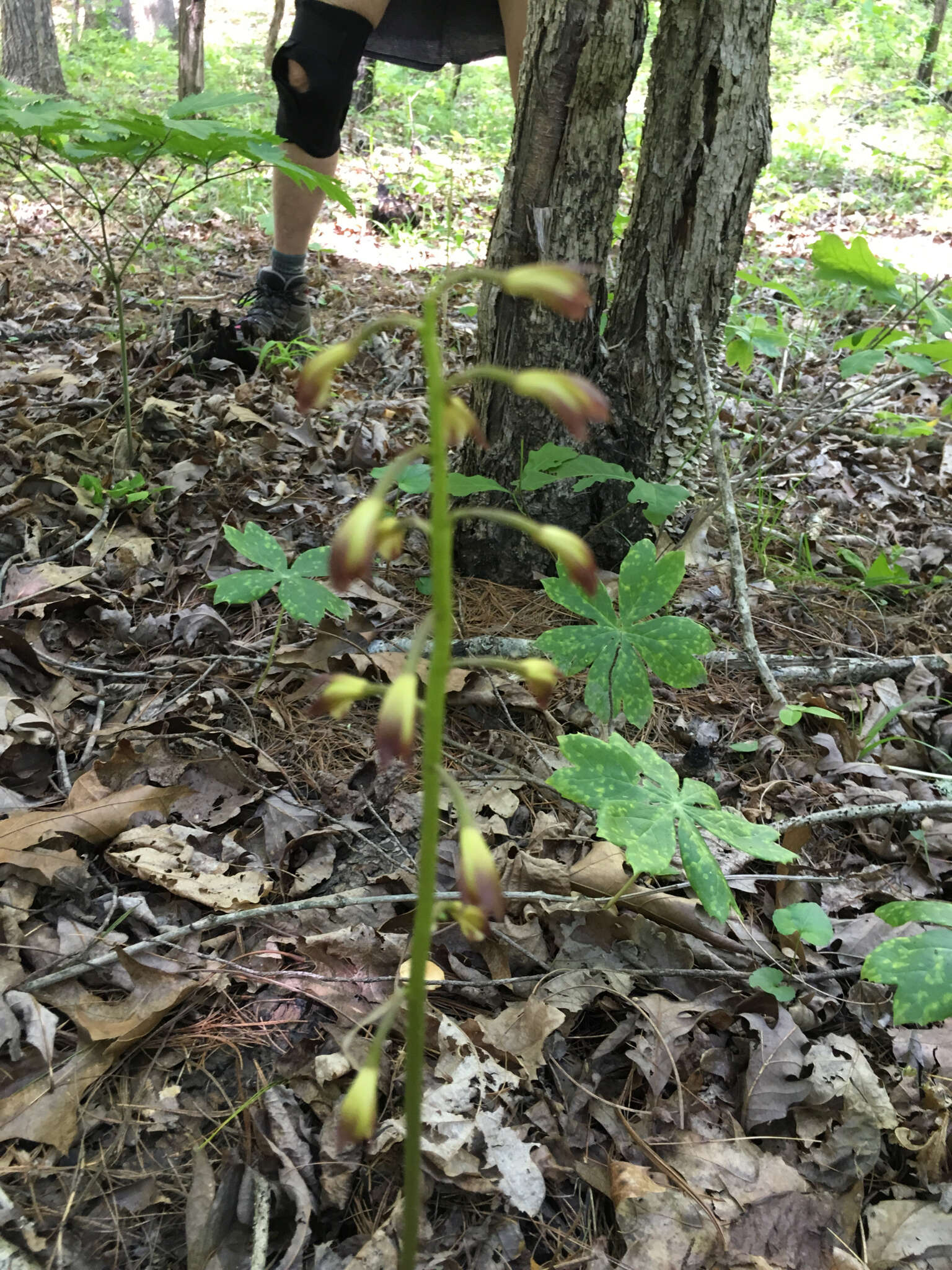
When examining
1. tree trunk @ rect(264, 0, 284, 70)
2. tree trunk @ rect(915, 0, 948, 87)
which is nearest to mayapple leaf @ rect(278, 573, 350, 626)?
tree trunk @ rect(264, 0, 284, 70)

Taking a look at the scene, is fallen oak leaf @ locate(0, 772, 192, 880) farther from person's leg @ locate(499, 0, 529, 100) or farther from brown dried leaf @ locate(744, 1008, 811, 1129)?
person's leg @ locate(499, 0, 529, 100)

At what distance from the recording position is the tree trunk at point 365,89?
1041 cm

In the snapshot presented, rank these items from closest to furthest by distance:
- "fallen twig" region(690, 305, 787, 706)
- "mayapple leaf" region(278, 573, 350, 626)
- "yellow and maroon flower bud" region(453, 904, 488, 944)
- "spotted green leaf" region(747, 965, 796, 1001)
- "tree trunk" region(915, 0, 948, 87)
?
"yellow and maroon flower bud" region(453, 904, 488, 944) → "spotted green leaf" region(747, 965, 796, 1001) → "mayapple leaf" region(278, 573, 350, 626) → "fallen twig" region(690, 305, 787, 706) → "tree trunk" region(915, 0, 948, 87)

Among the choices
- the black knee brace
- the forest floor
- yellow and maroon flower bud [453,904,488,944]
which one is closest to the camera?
yellow and maroon flower bud [453,904,488,944]

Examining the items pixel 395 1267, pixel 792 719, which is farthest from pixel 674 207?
pixel 395 1267

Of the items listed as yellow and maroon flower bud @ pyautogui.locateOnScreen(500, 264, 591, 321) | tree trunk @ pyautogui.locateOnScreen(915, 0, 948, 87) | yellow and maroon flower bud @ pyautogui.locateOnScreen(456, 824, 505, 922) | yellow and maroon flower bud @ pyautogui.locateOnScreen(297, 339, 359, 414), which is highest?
tree trunk @ pyautogui.locateOnScreen(915, 0, 948, 87)

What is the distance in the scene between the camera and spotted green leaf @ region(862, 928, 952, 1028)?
1.24m

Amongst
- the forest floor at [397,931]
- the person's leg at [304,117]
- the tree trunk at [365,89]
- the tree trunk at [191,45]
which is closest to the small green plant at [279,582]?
the forest floor at [397,931]

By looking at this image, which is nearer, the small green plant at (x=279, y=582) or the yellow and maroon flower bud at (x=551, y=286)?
the yellow and maroon flower bud at (x=551, y=286)

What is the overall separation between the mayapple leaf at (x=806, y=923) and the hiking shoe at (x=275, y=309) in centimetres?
335

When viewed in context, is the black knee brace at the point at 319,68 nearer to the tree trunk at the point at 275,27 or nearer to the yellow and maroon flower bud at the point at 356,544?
the yellow and maroon flower bud at the point at 356,544

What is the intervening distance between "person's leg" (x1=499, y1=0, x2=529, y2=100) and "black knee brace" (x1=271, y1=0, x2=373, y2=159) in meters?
0.56

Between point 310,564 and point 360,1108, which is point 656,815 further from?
point 310,564

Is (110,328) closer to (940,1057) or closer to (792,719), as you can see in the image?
(792,719)
